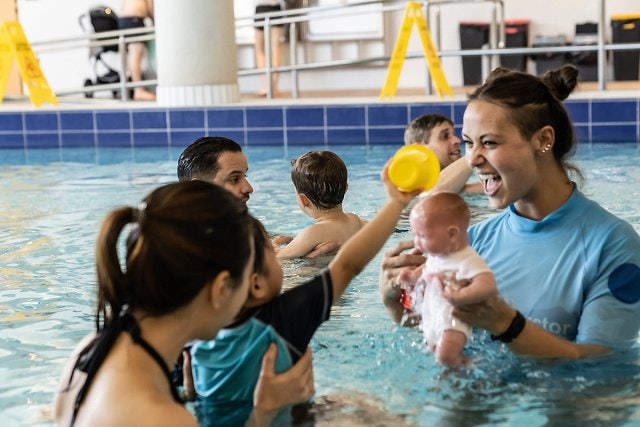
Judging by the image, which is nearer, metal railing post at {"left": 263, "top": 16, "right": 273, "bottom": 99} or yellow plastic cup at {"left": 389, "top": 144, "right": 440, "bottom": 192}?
yellow plastic cup at {"left": 389, "top": 144, "right": 440, "bottom": 192}

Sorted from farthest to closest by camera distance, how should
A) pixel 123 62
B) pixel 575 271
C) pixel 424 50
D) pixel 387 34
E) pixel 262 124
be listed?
pixel 387 34, pixel 123 62, pixel 262 124, pixel 424 50, pixel 575 271

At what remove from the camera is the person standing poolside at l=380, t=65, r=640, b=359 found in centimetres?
317

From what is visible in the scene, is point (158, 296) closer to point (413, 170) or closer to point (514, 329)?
point (413, 170)

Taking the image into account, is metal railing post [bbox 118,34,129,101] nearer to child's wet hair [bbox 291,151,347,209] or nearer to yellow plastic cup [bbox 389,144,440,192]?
child's wet hair [bbox 291,151,347,209]

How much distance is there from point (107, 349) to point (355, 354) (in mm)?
1603

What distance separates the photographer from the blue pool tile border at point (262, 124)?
10.6 meters

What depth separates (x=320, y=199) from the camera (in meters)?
5.22

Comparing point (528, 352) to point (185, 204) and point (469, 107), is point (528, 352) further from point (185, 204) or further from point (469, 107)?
point (185, 204)

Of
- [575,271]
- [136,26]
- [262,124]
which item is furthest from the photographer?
[136,26]

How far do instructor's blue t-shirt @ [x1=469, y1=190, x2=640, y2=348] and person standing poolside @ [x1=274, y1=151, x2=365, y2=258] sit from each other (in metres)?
1.74

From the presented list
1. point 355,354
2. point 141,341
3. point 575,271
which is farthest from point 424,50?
point 141,341

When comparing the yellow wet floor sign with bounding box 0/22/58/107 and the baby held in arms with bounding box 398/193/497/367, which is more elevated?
the yellow wet floor sign with bounding box 0/22/58/107

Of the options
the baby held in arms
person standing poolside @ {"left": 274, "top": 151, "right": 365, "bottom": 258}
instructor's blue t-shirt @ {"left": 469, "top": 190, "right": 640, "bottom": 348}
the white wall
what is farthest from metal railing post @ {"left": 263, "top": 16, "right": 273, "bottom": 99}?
the baby held in arms

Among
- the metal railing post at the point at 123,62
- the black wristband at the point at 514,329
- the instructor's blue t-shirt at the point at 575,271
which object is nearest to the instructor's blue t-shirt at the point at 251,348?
the black wristband at the point at 514,329
